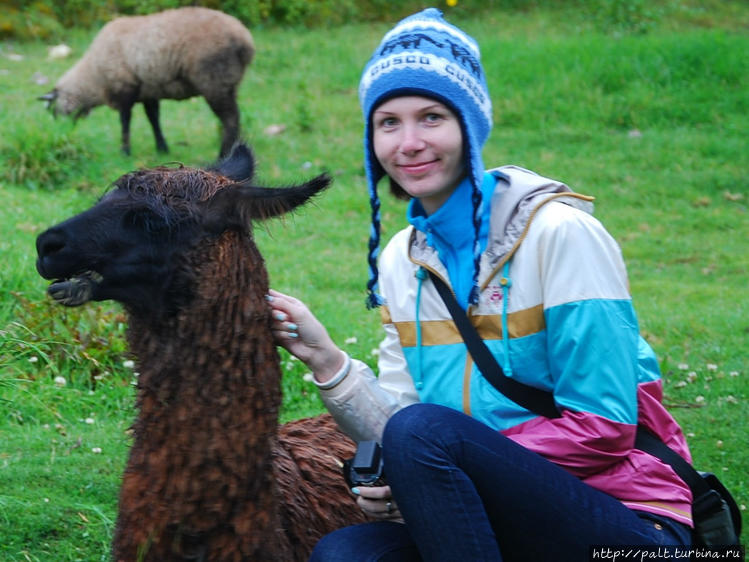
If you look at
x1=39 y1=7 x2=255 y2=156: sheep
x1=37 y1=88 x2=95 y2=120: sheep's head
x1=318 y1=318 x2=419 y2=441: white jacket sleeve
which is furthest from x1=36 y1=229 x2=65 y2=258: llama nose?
x1=37 y1=88 x2=95 y2=120: sheep's head

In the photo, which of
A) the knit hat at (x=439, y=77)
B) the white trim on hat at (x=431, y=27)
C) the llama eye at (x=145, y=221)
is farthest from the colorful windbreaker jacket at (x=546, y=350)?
the llama eye at (x=145, y=221)

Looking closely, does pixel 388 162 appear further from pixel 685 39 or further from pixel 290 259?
pixel 685 39

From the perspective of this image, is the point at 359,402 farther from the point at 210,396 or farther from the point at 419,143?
the point at 419,143

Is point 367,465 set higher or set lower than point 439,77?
lower

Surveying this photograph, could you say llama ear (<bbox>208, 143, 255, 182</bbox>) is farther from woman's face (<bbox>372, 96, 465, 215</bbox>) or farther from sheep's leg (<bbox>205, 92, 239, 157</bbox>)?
sheep's leg (<bbox>205, 92, 239, 157</bbox>)

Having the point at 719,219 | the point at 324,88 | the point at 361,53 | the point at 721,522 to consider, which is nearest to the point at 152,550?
the point at 721,522

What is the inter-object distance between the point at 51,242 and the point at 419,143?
3.27 feet

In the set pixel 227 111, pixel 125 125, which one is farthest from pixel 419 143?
pixel 125 125

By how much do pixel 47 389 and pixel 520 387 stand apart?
2.84 metres

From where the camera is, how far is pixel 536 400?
8.98 feet

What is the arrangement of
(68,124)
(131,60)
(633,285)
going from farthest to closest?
(131,60) → (68,124) → (633,285)

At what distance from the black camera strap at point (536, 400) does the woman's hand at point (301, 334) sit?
14.9 inches

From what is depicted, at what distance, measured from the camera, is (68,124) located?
1020 cm

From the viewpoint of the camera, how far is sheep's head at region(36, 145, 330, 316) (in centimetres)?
263
